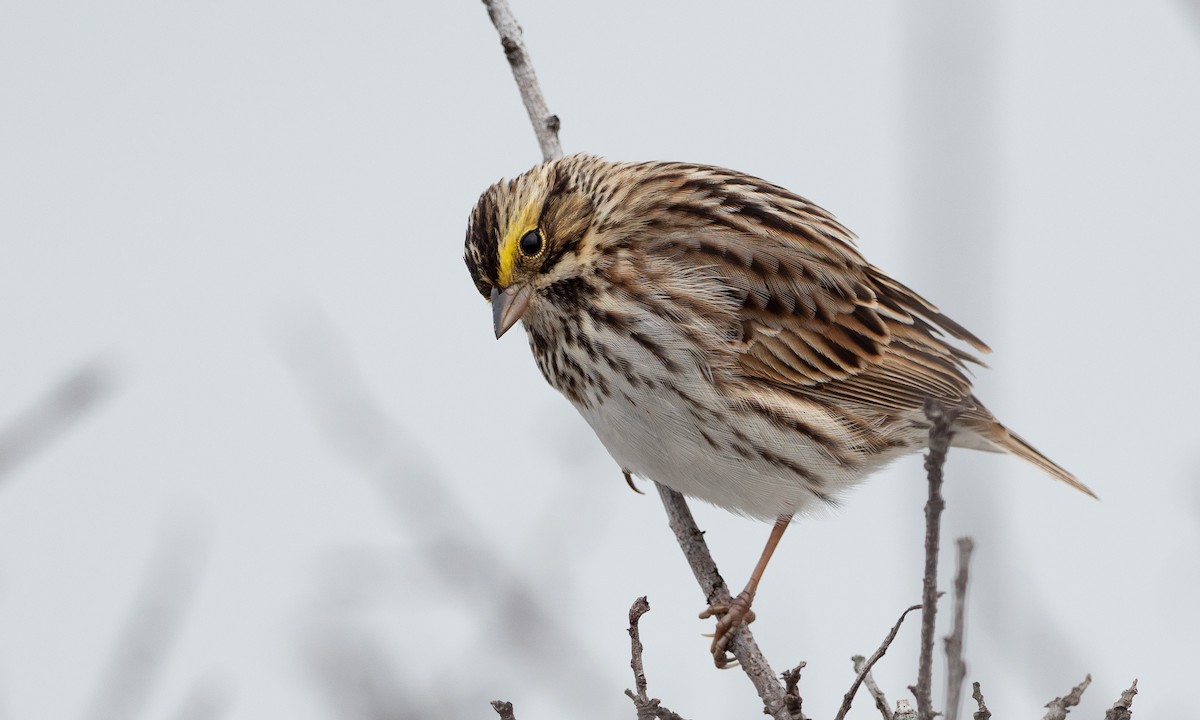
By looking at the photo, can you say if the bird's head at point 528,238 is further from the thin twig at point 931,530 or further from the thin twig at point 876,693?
the thin twig at point 931,530

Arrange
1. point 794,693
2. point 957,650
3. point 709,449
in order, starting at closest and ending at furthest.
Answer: point 957,650 < point 794,693 < point 709,449

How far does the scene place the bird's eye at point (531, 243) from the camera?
613 centimetres

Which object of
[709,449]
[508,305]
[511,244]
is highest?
[511,244]

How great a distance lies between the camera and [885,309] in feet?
23.2

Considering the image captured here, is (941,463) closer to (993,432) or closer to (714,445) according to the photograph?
(714,445)

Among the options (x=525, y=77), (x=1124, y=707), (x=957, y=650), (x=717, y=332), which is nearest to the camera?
(x=957, y=650)

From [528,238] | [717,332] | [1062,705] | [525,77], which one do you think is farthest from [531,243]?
[1062,705]

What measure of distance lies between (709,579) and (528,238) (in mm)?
1746

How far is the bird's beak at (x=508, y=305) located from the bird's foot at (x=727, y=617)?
1.57 m

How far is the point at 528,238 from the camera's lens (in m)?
6.16

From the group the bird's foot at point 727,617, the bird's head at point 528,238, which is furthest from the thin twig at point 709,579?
the bird's head at point 528,238

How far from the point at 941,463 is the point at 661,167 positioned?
4.47 metres

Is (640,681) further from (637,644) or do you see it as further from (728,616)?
(728,616)

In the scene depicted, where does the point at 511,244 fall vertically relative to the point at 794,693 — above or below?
above
